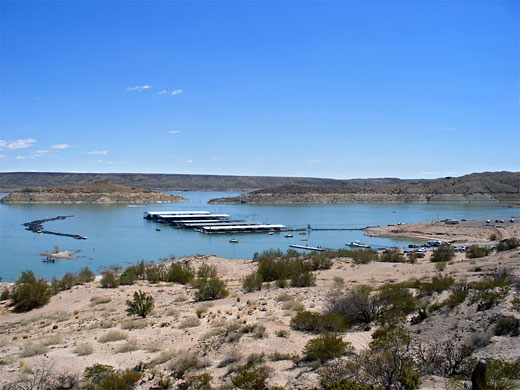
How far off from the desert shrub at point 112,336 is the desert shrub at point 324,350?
556cm

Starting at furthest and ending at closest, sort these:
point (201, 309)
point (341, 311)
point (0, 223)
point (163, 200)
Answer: point (163, 200), point (0, 223), point (201, 309), point (341, 311)

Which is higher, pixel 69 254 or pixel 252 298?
pixel 252 298

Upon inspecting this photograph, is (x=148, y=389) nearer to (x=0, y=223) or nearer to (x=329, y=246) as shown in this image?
(x=329, y=246)

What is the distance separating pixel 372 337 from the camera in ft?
32.0

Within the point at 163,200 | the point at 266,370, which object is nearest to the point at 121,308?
the point at 266,370

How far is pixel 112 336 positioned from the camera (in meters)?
11.4

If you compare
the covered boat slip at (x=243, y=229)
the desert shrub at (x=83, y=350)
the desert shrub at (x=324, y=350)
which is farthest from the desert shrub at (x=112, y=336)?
the covered boat slip at (x=243, y=229)

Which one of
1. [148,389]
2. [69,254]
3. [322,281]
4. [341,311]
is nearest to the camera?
[148,389]

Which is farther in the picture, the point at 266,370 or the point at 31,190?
the point at 31,190

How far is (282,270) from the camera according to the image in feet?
77.9

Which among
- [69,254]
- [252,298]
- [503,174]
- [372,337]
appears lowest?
[69,254]

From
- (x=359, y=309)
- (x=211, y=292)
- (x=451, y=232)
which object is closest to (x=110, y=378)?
(x=359, y=309)

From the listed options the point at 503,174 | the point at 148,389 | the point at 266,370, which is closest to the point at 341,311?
the point at 266,370

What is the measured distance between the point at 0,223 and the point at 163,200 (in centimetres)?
8087
